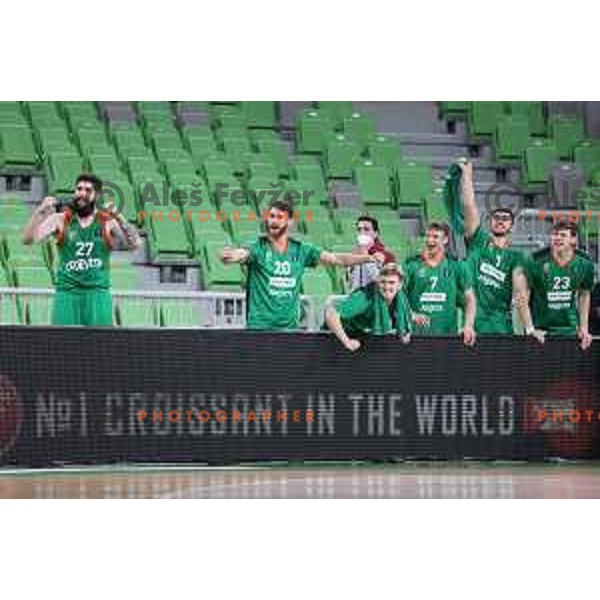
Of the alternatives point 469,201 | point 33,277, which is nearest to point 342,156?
point 469,201

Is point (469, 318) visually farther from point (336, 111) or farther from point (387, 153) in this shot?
point (336, 111)

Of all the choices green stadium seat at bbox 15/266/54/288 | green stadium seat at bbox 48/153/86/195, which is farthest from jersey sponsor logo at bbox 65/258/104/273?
green stadium seat at bbox 48/153/86/195

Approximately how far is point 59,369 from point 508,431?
9.60 feet

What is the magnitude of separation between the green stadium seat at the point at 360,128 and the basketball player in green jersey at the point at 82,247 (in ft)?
7.39

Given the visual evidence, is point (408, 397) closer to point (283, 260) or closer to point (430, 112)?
point (283, 260)

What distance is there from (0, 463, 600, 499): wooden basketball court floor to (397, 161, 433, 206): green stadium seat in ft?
7.24

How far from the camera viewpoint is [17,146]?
12398mm

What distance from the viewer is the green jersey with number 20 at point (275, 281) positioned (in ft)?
38.5

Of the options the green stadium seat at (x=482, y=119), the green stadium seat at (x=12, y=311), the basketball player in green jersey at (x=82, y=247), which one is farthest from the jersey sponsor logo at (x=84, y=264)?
the green stadium seat at (x=482, y=119)

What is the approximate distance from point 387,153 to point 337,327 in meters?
2.29

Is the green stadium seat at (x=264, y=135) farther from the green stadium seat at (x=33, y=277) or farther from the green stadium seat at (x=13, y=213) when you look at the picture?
the green stadium seat at (x=33, y=277)

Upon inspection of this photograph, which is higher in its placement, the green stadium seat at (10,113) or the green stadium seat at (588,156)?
the green stadium seat at (10,113)
